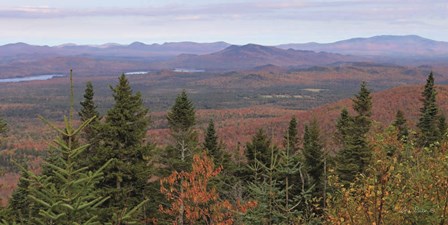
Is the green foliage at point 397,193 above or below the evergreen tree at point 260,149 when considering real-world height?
above

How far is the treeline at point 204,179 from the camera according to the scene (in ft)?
33.4

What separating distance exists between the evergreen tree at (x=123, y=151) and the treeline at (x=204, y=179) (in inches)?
1.9

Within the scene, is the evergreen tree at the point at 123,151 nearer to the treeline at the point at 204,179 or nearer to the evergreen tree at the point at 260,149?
the treeline at the point at 204,179

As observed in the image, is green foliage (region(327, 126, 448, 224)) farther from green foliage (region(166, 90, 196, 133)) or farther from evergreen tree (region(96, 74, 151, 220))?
green foliage (region(166, 90, 196, 133))

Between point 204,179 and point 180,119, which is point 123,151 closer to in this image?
point 204,179

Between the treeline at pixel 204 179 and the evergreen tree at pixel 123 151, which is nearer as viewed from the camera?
the treeline at pixel 204 179

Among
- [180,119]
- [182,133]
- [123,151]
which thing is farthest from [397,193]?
[180,119]

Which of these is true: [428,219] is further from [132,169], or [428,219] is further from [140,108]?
[140,108]

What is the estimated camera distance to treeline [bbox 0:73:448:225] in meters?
10.2

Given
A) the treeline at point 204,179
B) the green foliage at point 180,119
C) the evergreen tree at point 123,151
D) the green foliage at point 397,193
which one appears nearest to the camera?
the treeline at point 204,179

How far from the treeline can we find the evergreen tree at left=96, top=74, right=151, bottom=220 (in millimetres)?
49

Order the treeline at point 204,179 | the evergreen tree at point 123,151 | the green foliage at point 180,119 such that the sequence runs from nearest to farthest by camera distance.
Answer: the treeline at point 204,179
the evergreen tree at point 123,151
the green foliage at point 180,119

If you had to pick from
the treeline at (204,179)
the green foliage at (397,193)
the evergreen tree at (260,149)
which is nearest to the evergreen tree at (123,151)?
the treeline at (204,179)

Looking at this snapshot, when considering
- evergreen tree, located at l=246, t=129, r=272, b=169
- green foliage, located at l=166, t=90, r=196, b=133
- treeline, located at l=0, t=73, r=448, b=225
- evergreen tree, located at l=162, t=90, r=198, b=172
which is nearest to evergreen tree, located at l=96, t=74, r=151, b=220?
treeline, located at l=0, t=73, r=448, b=225
